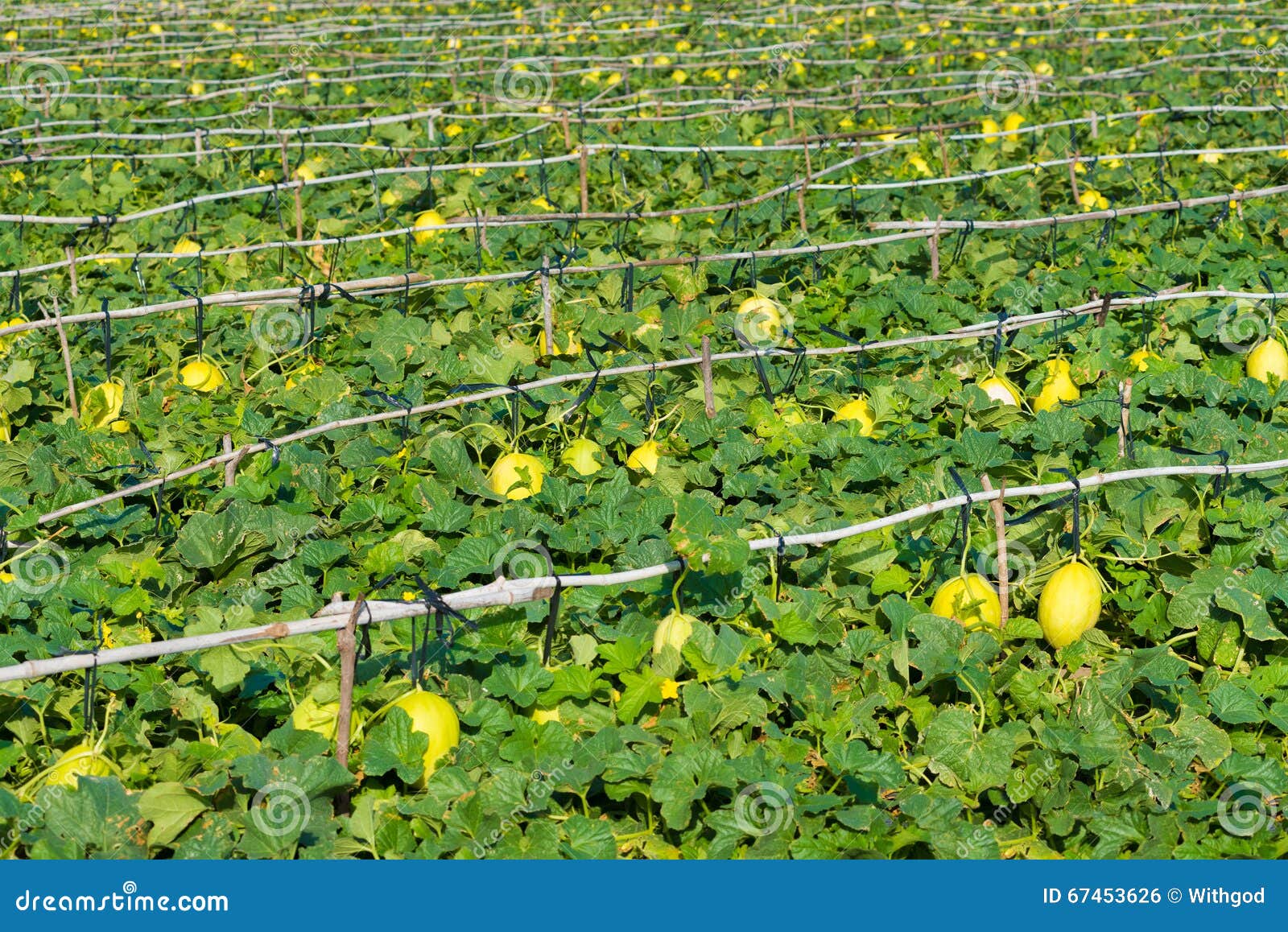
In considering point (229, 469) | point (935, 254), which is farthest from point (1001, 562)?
point (935, 254)

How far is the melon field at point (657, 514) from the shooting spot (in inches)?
122

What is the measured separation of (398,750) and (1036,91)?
9368mm

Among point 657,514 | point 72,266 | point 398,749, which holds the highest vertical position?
point 72,266

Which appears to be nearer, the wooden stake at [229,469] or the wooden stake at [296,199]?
the wooden stake at [229,469]

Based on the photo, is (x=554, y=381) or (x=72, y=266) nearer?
(x=554, y=381)

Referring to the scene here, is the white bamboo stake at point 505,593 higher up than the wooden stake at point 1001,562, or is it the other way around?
the white bamboo stake at point 505,593

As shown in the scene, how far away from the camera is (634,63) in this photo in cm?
1322

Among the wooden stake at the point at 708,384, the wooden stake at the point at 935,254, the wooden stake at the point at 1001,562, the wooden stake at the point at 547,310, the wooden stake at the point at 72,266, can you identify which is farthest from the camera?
the wooden stake at the point at 935,254

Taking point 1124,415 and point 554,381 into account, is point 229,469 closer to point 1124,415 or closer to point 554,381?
point 554,381

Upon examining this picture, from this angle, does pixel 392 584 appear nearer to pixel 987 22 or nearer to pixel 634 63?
pixel 634 63

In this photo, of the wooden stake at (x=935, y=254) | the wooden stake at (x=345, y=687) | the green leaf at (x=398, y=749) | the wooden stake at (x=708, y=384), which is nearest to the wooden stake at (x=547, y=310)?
the wooden stake at (x=708, y=384)

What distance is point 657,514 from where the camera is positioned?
4.10 metres

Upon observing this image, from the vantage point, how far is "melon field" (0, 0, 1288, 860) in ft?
10.2

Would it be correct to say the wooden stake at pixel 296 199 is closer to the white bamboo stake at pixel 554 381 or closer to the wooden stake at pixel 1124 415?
the white bamboo stake at pixel 554 381
